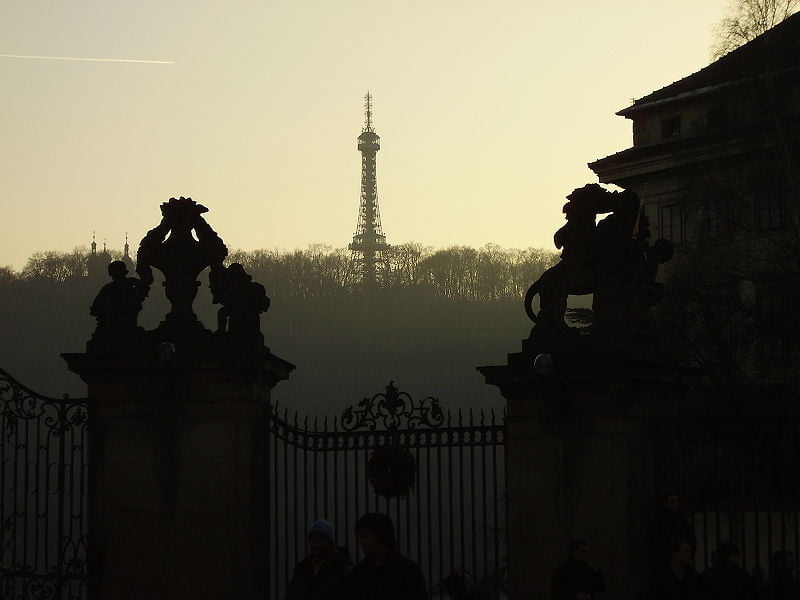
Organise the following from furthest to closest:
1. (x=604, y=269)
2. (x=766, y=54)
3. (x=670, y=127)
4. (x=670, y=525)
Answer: (x=670, y=127) → (x=766, y=54) → (x=604, y=269) → (x=670, y=525)

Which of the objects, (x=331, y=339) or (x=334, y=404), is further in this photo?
(x=331, y=339)

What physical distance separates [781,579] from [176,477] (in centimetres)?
613

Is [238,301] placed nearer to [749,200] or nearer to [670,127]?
[749,200]

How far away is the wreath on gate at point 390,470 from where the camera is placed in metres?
14.5

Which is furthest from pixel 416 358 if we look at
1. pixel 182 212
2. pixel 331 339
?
pixel 182 212

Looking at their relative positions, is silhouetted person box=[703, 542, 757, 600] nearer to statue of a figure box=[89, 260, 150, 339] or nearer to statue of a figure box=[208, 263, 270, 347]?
statue of a figure box=[208, 263, 270, 347]

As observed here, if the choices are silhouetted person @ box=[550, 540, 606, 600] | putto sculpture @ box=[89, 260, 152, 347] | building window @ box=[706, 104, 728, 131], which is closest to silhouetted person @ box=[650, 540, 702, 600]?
silhouetted person @ box=[550, 540, 606, 600]

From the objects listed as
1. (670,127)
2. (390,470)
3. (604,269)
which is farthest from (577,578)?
(670,127)

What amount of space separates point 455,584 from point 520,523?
3.31 feet

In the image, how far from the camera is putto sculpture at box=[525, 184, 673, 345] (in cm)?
1405

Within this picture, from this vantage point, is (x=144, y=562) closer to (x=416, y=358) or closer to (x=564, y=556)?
(x=564, y=556)

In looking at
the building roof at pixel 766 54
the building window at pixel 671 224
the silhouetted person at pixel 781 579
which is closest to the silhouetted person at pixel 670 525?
the silhouetted person at pixel 781 579

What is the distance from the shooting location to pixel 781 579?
511 inches

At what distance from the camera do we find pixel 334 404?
222ft
